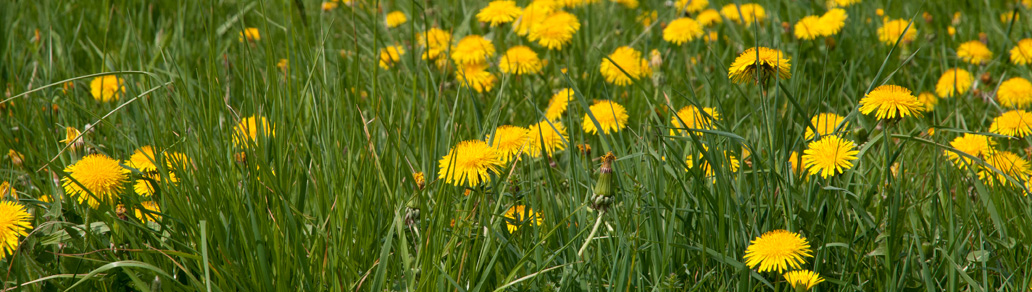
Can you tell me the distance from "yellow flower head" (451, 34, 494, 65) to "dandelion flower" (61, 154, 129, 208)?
1.22 metres

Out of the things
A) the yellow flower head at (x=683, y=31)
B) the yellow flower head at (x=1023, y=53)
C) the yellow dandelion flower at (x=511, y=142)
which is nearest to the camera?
the yellow dandelion flower at (x=511, y=142)

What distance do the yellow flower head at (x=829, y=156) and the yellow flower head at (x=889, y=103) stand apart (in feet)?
0.37

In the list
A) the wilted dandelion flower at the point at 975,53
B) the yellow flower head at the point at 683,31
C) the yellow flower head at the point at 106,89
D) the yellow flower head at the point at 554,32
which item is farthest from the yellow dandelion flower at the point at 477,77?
the wilted dandelion flower at the point at 975,53

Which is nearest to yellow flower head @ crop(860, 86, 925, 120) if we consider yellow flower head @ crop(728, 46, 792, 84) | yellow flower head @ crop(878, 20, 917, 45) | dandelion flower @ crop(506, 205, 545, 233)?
yellow flower head @ crop(728, 46, 792, 84)

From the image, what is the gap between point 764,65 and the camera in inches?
57.0

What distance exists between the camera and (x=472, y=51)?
2.53 metres

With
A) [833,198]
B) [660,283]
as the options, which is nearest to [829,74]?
[833,198]

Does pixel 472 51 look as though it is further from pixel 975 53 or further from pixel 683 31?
pixel 975 53

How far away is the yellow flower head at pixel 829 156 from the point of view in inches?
51.6

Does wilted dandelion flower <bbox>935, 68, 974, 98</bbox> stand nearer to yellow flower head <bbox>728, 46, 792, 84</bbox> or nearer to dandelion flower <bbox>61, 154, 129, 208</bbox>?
yellow flower head <bbox>728, 46, 792, 84</bbox>

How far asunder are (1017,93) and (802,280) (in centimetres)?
149

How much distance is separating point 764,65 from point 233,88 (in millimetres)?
1819

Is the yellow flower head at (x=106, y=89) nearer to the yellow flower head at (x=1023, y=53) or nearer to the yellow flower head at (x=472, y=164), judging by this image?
the yellow flower head at (x=472, y=164)

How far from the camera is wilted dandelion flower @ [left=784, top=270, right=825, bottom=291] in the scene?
1.19 metres
